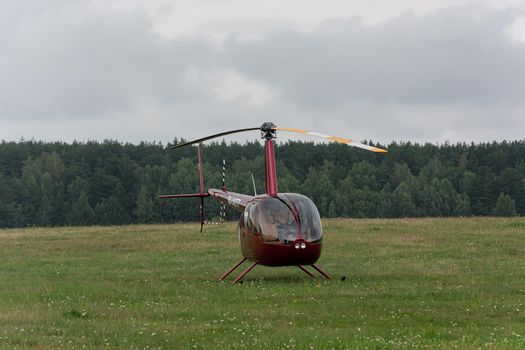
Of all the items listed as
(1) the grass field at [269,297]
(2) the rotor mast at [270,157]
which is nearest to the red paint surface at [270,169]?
(2) the rotor mast at [270,157]

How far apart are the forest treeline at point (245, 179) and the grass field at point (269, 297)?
7836 centimetres

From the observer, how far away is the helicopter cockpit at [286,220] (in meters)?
20.6

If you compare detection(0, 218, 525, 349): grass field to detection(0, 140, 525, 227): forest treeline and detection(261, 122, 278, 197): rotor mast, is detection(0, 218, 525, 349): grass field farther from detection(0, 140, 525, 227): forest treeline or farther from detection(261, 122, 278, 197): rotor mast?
detection(0, 140, 525, 227): forest treeline

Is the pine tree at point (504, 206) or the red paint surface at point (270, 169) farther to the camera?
the pine tree at point (504, 206)

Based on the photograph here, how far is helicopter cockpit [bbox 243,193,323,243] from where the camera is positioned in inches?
811

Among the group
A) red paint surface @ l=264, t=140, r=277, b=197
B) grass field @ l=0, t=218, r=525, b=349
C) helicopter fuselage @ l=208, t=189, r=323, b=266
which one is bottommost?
grass field @ l=0, t=218, r=525, b=349

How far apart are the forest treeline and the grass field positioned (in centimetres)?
7836

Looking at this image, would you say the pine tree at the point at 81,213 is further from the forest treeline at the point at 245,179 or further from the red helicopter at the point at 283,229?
the red helicopter at the point at 283,229

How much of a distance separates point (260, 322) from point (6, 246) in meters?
24.0

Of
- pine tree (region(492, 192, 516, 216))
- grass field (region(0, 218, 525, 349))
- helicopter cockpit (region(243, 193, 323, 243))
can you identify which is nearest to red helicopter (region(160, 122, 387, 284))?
helicopter cockpit (region(243, 193, 323, 243))

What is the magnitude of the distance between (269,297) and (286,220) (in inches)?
105

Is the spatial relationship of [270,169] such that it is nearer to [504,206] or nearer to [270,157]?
[270,157]

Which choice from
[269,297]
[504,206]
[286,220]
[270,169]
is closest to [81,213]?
[504,206]

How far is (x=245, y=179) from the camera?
13500 centimetres
